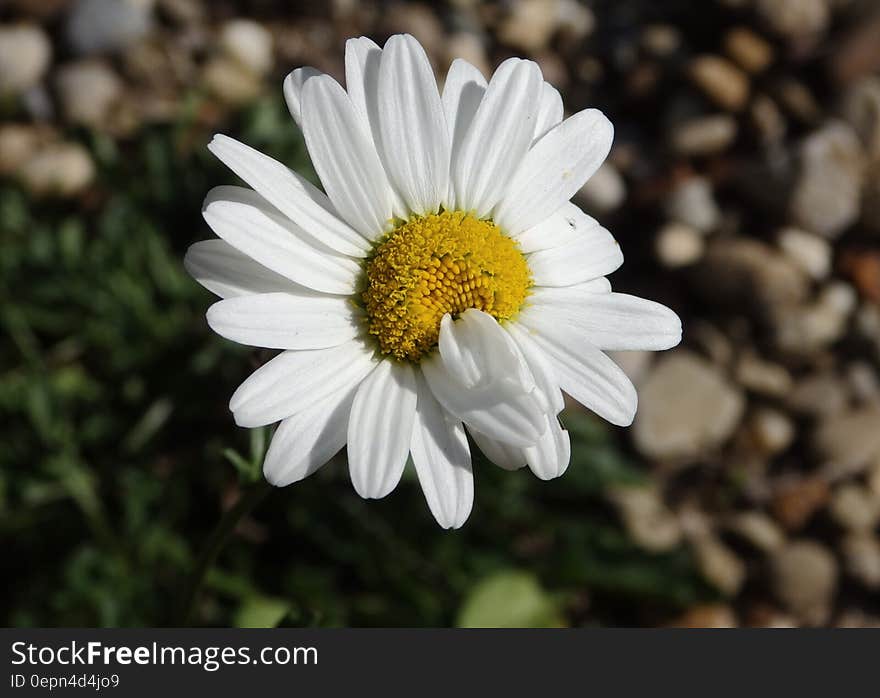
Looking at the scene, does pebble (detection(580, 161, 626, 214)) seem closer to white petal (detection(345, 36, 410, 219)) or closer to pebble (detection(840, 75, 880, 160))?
pebble (detection(840, 75, 880, 160))

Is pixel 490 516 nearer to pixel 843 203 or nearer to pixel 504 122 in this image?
pixel 504 122

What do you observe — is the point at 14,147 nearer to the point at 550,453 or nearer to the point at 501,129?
the point at 501,129

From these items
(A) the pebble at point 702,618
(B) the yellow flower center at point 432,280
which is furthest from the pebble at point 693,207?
(B) the yellow flower center at point 432,280

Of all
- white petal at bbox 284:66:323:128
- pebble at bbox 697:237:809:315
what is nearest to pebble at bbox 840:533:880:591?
pebble at bbox 697:237:809:315

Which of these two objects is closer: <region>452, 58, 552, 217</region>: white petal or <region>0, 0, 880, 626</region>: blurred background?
<region>452, 58, 552, 217</region>: white petal

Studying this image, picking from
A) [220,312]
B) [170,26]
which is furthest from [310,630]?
[170,26]

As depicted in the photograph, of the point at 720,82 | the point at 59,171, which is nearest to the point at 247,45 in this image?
the point at 59,171

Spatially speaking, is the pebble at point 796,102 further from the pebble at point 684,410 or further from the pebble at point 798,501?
the pebble at point 798,501
